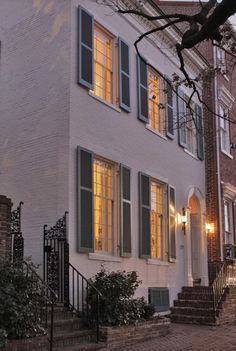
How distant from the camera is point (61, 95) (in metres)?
11.5

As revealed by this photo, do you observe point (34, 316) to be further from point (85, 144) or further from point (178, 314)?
point (178, 314)

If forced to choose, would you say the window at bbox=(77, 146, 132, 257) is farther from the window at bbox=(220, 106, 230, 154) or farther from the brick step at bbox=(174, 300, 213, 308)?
the window at bbox=(220, 106, 230, 154)

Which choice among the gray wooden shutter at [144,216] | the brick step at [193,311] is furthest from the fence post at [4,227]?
the brick step at [193,311]

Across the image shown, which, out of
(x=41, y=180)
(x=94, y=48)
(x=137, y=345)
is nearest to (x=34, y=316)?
(x=137, y=345)

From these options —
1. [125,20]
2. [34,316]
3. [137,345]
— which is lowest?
[137,345]

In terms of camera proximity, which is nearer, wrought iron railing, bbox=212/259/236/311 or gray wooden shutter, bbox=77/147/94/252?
gray wooden shutter, bbox=77/147/94/252

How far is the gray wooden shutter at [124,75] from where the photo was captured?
43.6ft

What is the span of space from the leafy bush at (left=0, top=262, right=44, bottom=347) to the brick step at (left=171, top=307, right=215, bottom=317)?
6204mm

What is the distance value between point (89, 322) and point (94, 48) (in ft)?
21.0

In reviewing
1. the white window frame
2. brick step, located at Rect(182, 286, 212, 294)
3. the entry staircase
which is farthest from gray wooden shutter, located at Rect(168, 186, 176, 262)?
the white window frame

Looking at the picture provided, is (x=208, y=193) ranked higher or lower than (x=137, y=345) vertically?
higher

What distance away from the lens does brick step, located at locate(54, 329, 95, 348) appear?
9.00 meters

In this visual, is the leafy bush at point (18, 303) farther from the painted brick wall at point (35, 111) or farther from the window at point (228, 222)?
the window at point (228, 222)

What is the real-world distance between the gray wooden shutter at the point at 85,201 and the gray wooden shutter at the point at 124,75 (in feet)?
7.55
